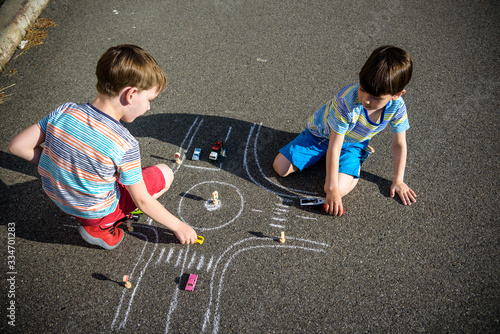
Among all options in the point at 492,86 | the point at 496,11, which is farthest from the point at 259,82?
the point at 496,11

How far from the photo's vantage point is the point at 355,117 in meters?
2.53

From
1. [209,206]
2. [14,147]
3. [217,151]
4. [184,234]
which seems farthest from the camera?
[217,151]

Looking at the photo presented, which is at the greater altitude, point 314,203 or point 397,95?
point 397,95

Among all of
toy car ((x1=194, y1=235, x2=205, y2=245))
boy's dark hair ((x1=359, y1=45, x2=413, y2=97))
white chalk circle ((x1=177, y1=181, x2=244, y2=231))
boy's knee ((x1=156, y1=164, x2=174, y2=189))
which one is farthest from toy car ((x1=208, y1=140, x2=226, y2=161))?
boy's dark hair ((x1=359, y1=45, x2=413, y2=97))

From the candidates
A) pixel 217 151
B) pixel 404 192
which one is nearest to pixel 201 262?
pixel 217 151

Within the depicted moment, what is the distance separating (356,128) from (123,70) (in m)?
1.90

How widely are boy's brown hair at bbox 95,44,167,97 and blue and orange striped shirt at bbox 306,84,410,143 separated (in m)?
1.48

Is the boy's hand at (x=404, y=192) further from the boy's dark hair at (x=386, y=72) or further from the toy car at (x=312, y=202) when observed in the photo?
the boy's dark hair at (x=386, y=72)

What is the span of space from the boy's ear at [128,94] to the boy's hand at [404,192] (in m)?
2.39

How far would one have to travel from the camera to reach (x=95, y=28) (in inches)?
180

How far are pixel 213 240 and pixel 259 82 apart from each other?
86.0 inches

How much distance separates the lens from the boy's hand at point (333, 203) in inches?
105

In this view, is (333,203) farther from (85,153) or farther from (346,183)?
(85,153)

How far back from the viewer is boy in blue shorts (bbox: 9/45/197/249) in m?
1.84
